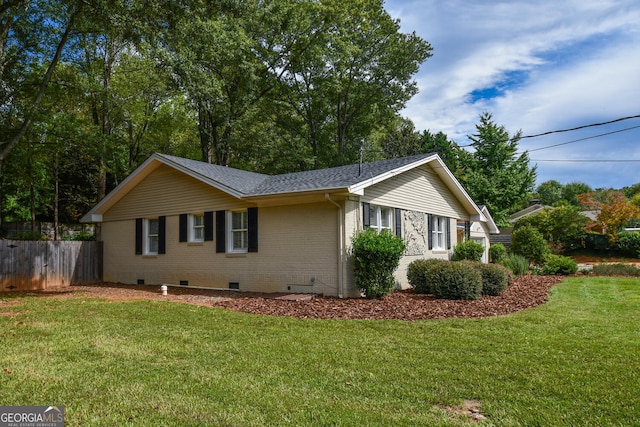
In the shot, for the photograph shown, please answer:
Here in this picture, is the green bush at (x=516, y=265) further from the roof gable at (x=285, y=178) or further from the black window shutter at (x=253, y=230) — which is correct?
the black window shutter at (x=253, y=230)

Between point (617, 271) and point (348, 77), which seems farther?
point (348, 77)

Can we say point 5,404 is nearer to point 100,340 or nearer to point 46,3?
point 100,340

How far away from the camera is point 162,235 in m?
15.5

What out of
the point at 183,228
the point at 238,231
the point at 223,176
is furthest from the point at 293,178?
the point at 183,228

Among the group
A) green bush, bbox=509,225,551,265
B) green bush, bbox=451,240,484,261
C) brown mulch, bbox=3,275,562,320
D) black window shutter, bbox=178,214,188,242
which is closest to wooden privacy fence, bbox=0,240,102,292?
brown mulch, bbox=3,275,562,320

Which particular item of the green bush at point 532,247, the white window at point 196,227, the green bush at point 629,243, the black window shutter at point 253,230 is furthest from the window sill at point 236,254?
the green bush at point 629,243

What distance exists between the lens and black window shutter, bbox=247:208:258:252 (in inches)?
516

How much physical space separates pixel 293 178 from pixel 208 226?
3.18m

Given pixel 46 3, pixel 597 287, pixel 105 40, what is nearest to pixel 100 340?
pixel 46 3

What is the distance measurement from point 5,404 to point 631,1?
13724 millimetres

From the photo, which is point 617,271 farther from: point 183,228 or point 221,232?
point 183,228

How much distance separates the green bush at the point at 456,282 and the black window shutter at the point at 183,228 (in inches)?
321

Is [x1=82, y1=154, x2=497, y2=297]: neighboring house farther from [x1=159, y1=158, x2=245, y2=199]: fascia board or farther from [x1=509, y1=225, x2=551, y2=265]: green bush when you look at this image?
[x1=509, y1=225, x2=551, y2=265]: green bush

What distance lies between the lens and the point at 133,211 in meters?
16.5
